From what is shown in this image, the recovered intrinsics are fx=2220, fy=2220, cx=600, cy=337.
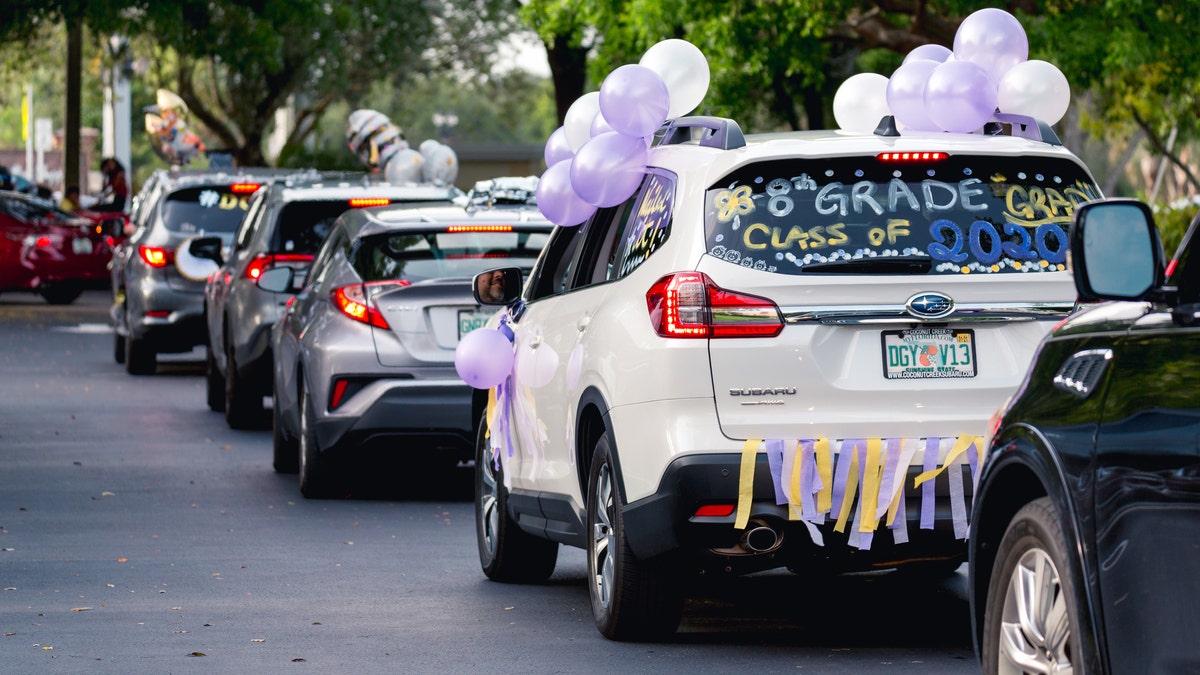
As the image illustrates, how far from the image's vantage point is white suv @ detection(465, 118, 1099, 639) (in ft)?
23.0

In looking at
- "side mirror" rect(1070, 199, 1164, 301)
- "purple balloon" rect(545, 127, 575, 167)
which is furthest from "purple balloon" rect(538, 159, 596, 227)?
"side mirror" rect(1070, 199, 1164, 301)

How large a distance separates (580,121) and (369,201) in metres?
5.32

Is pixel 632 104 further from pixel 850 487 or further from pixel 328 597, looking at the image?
pixel 328 597

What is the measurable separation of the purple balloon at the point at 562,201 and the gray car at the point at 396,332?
299 centimetres

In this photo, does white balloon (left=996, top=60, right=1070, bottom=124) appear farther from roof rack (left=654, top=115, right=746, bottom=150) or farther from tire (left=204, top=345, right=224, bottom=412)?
tire (left=204, top=345, right=224, bottom=412)

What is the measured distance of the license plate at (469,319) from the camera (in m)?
11.7

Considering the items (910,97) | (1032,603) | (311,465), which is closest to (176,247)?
(311,465)

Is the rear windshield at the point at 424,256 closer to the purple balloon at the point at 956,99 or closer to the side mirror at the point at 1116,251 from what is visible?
the purple balloon at the point at 956,99

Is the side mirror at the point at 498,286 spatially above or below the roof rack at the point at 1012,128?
below

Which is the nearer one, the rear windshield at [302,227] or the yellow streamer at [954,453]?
the yellow streamer at [954,453]

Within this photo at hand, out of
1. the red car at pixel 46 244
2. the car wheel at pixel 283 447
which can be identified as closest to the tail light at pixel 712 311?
the car wheel at pixel 283 447

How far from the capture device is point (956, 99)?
317 inches

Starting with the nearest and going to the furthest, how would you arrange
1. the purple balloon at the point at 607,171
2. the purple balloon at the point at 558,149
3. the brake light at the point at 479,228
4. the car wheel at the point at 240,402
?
the purple balloon at the point at 607,171 → the purple balloon at the point at 558,149 → the brake light at the point at 479,228 → the car wheel at the point at 240,402

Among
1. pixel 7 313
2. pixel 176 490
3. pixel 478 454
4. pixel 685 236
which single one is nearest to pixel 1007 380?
pixel 685 236
